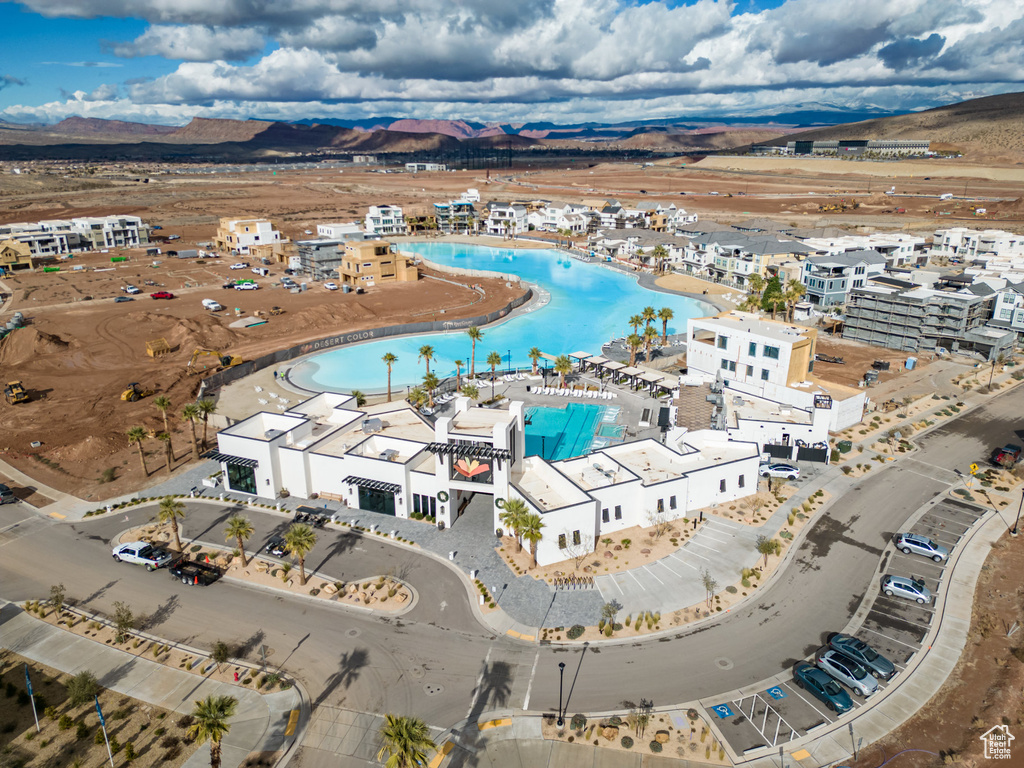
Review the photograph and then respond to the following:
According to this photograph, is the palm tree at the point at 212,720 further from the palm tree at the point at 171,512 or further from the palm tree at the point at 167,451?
the palm tree at the point at 167,451

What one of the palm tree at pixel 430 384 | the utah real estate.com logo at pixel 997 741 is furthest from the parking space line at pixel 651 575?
the palm tree at pixel 430 384

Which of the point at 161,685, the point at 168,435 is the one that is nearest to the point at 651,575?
the point at 161,685

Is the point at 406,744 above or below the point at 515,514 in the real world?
below

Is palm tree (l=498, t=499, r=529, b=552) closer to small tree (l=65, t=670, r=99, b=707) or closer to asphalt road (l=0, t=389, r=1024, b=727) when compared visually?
asphalt road (l=0, t=389, r=1024, b=727)

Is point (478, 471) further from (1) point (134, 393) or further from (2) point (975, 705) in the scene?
(1) point (134, 393)

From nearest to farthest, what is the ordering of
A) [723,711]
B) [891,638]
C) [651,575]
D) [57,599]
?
[723,711]
[891,638]
[57,599]
[651,575]

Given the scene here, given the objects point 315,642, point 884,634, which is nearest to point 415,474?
point 315,642

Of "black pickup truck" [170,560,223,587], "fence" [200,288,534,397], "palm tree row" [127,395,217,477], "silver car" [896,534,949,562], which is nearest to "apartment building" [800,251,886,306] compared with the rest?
"fence" [200,288,534,397]
